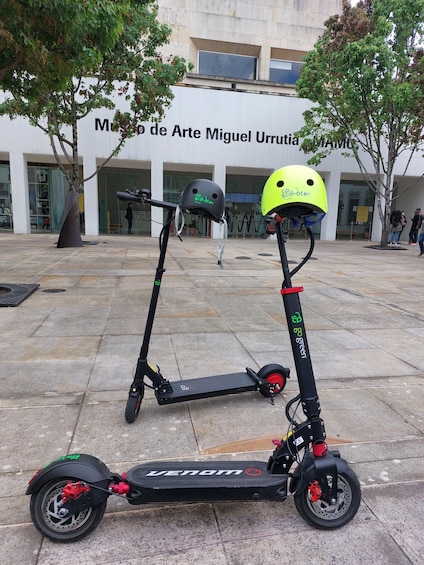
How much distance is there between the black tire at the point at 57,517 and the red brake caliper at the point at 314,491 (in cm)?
107

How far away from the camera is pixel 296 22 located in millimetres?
26250

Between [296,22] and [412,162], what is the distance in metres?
12.0

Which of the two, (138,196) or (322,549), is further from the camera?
(138,196)

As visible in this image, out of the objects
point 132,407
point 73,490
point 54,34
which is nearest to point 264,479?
point 73,490

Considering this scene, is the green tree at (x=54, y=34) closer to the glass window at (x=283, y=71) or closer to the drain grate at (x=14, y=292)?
the drain grate at (x=14, y=292)

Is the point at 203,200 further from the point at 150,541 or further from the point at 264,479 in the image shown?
the point at 150,541

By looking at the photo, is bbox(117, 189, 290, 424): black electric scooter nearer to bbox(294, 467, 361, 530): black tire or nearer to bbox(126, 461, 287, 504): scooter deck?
bbox(126, 461, 287, 504): scooter deck

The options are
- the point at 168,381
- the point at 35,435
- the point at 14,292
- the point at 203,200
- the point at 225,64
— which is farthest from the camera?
the point at 225,64

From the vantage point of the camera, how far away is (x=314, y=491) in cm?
212

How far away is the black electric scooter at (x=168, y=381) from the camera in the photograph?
292 centimetres

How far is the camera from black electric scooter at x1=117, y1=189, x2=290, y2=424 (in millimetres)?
2916

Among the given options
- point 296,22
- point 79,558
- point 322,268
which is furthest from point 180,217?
point 296,22

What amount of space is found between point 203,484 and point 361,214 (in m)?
26.9

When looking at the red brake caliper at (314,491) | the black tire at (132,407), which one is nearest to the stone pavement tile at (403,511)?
the red brake caliper at (314,491)
